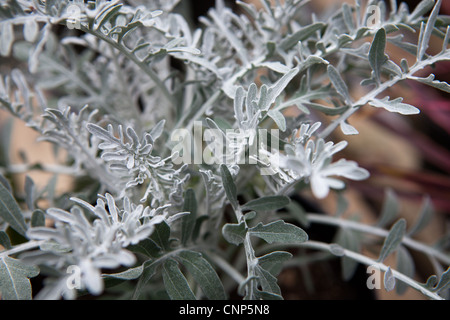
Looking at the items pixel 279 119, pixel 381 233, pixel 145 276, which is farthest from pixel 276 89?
pixel 381 233

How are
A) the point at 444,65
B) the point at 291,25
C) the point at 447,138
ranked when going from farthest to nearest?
the point at 447,138 → the point at 444,65 → the point at 291,25

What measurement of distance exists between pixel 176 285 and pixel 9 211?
0.21 metres

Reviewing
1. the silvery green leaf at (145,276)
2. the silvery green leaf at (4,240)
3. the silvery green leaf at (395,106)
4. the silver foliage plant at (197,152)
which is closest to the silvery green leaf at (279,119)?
the silver foliage plant at (197,152)

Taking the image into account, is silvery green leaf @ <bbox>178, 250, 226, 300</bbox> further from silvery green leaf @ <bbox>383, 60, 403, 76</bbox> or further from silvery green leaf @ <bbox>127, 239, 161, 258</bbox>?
silvery green leaf @ <bbox>383, 60, 403, 76</bbox>

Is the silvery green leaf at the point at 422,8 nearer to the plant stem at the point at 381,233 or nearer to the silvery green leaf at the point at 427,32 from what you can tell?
the silvery green leaf at the point at 427,32

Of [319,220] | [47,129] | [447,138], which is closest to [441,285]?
[319,220]

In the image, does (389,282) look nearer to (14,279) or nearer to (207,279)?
(207,279)

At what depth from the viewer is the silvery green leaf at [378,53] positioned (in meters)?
0.39

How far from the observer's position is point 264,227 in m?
0.39

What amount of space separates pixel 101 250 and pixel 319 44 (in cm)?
32

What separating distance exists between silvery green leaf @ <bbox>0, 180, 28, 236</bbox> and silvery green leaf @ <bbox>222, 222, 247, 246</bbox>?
0.77ft

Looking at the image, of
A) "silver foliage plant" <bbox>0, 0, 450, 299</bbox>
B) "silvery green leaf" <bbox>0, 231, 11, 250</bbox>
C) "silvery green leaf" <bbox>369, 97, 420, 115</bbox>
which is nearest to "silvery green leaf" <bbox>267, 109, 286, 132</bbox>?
"silver foliage plant" <bbox>0, 0, 450, 299</bbox>

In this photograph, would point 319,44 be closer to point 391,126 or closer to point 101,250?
point 101,250

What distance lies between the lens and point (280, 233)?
385 mm
